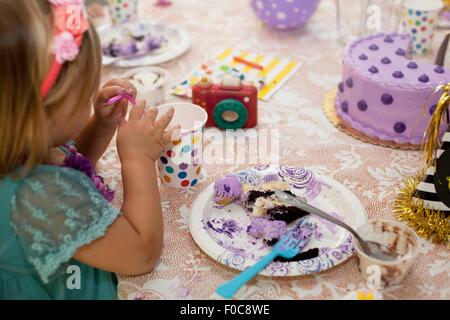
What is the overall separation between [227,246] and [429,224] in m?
0.31

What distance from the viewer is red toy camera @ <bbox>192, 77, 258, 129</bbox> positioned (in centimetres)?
112

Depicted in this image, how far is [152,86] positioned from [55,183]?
1.71 feet

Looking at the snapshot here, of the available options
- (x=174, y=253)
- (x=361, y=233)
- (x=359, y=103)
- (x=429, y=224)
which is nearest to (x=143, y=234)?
(x=174, y=253)

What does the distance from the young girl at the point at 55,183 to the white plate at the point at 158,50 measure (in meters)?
0.60

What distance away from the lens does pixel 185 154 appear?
3.03ft

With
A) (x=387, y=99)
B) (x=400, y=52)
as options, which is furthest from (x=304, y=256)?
(x=400, y=52)

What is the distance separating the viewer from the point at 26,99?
27.1 inches

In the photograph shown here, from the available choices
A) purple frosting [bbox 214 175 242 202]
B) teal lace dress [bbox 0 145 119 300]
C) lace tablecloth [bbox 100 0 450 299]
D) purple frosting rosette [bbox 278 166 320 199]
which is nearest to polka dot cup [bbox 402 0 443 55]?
lace tablecloth [bbox 100 0 450 299]

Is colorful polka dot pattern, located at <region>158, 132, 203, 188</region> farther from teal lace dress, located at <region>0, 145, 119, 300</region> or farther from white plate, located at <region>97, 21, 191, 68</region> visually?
white plate, located at <region>97, 21, 191, 68</region>

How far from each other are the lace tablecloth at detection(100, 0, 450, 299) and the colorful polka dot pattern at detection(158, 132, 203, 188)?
22 millimetres

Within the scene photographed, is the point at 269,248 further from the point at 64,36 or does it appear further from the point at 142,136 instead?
the point at 64,36

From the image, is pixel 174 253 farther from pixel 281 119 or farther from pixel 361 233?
pixel 281 119

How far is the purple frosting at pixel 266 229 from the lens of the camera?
824 mm

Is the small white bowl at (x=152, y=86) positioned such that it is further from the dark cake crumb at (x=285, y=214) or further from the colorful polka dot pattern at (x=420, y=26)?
the colorful polka dot pattern at (x=420, y=26)
